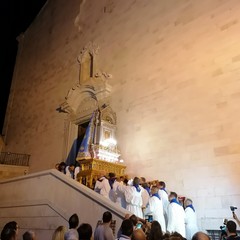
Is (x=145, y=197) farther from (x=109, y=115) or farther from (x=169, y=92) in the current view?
(x=109, y=115)

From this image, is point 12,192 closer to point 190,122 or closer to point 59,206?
point 59,206

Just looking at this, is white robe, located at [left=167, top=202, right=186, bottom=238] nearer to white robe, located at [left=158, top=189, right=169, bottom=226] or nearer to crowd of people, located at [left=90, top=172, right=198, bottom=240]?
crowd of people, located at [left=90, top=172, right=198, bottom=240]

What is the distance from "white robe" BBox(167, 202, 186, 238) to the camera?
20.6 feet

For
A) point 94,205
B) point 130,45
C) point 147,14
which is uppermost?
point 147,14

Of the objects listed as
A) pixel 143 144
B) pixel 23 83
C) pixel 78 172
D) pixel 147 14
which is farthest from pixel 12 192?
pixel 23 83

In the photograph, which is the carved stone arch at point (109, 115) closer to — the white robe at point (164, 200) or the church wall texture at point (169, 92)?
the church wall texture at point (169, 92)

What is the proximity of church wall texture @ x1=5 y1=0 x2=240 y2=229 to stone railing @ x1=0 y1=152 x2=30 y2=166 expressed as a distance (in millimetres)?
438

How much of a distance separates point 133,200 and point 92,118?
4412 millimetres

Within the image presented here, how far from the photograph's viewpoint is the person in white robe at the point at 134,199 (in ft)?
20.9

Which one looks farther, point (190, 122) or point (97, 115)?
point (97, 115)

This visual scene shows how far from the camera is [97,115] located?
33.0ft

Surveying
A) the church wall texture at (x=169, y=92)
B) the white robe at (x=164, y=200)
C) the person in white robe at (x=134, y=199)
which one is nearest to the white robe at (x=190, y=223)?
the white robe at (x=164, y=200)

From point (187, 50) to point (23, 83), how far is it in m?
11.3

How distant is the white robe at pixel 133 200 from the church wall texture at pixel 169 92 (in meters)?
1.94
